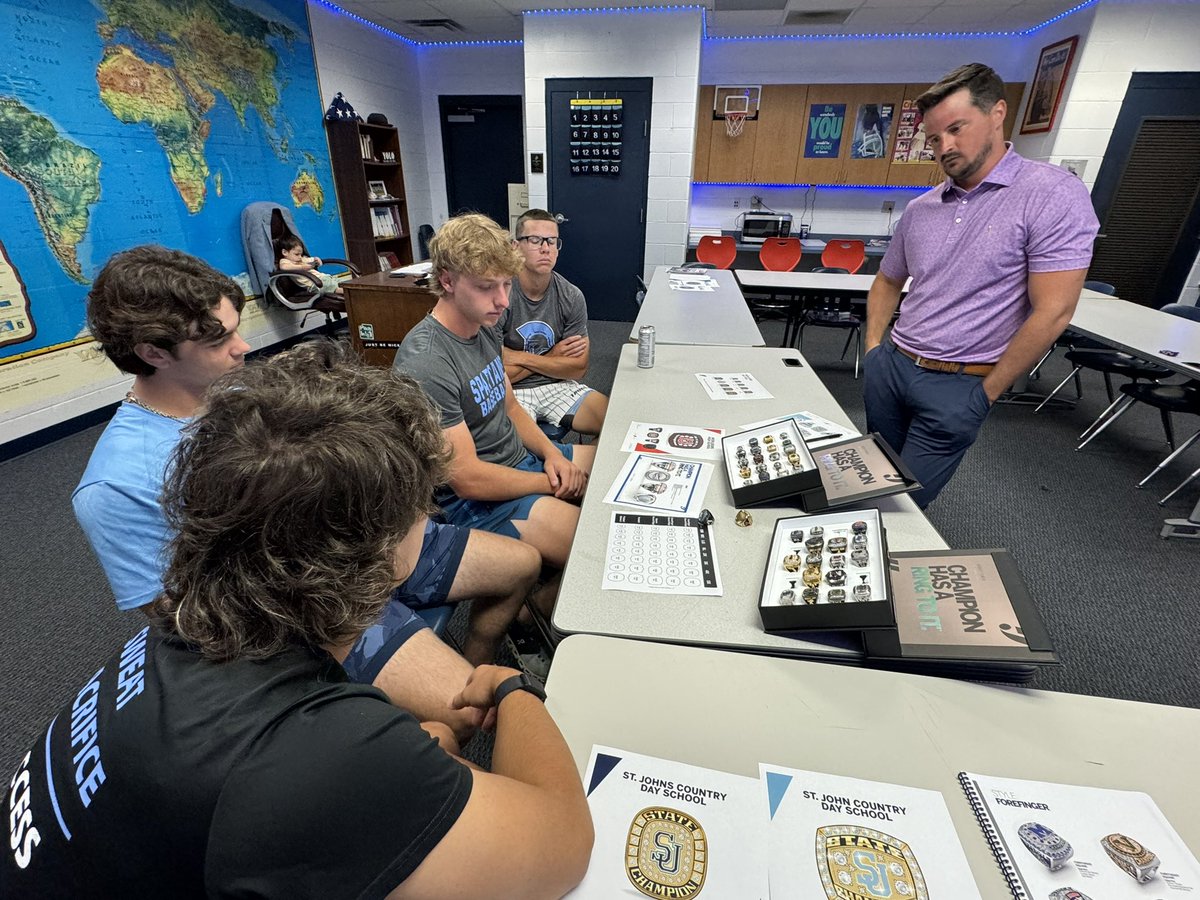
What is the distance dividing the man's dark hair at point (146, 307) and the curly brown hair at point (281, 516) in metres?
0.62

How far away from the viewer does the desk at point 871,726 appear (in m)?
0.70

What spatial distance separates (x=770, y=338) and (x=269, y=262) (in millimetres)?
4289

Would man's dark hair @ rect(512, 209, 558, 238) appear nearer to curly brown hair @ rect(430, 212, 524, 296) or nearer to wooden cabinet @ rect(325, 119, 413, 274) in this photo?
curly brown hair @ rect(430, 212, 524, 296)

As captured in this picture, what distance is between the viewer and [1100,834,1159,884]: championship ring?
58cm

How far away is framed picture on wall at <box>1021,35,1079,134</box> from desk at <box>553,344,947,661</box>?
5.02 m

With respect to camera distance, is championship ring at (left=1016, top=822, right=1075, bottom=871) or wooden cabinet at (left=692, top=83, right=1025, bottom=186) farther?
wooden cabinet at (left=692, top=83, right=1025, bottom=186)

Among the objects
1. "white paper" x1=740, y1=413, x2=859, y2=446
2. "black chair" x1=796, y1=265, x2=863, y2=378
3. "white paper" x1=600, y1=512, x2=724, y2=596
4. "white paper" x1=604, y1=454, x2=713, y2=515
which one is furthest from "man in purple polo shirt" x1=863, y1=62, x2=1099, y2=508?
"black chair" x1=796, y1=265, x2=863, y2=378

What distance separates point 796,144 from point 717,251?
5.11 ft

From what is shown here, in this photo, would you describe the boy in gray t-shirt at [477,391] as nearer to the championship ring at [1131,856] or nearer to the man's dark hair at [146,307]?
the man's dark hair at [146,307]

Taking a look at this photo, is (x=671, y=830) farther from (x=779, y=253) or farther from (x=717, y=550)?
(x=779, y=253)

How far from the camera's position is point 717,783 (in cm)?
67

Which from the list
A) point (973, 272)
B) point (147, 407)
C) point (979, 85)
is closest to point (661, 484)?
point (147, 407)

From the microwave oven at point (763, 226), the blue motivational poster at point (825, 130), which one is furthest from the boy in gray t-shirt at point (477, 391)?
the blue motivational poster at point (825, 130)

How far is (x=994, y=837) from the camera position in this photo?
62 centimetres
